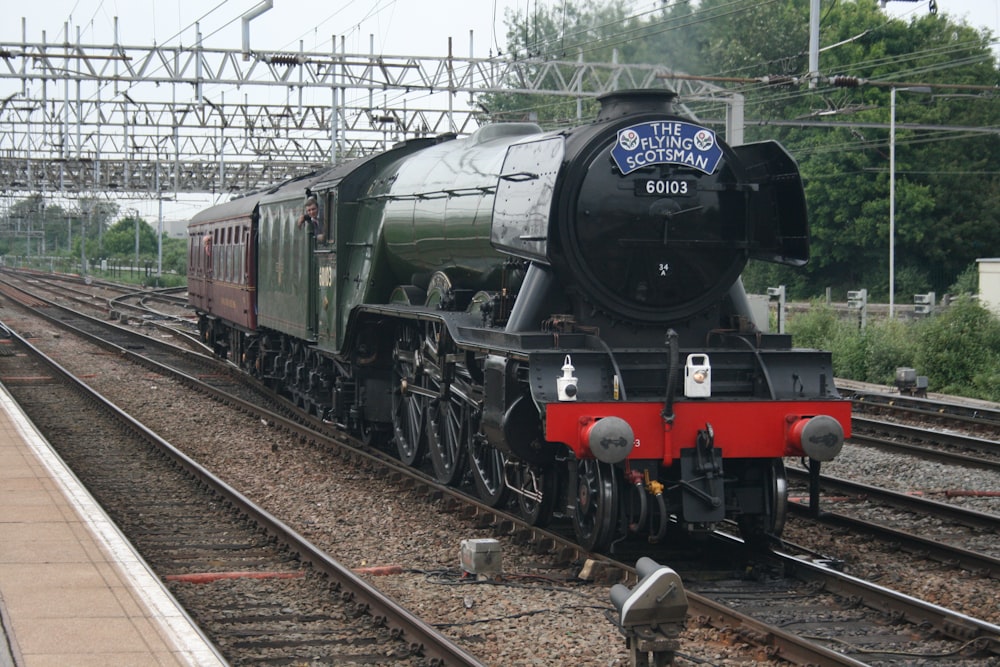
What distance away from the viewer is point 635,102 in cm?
836

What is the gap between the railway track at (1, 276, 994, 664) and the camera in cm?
581

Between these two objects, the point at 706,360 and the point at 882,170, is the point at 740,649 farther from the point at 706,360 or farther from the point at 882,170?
the point at 882,170

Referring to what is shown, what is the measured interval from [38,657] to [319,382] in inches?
385

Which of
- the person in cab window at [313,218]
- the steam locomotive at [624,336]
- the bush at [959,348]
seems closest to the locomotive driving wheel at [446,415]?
the steam locomotive at [624,336]

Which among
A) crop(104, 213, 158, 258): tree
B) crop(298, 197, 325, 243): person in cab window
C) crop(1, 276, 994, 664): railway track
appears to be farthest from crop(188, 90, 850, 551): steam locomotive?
crop(104, 213, 158, 258): tree

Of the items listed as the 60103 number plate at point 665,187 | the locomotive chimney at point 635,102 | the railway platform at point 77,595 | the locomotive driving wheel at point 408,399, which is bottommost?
the railway platform at point 77,595

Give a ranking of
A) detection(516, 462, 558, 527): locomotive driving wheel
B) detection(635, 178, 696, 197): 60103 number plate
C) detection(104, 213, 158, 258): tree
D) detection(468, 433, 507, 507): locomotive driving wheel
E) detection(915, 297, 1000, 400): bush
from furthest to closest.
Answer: detection(104, 213, 158, 258): tree, detection(915, 297, 1000, 400): bush, detection(468, 433, 507, 507): locomotive driving wheel, detection(516, 462, 558, 527): locomotive driving wheel, detection(635, 178, 696, 197): 60103 number plate

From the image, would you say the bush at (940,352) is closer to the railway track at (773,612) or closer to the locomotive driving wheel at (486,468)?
the locomotive driving wheel at (486,468)

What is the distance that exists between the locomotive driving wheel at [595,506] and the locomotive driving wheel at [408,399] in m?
3.23

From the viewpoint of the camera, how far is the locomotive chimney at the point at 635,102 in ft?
27.3

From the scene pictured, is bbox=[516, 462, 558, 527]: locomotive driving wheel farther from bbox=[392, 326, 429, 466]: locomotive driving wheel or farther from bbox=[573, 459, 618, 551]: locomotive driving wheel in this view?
bbox=[392, 326, 429, 466]: locomotive driving wheel

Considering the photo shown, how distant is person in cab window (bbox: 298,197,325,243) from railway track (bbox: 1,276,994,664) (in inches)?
224

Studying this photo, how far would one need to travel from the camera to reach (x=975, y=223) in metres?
43.9

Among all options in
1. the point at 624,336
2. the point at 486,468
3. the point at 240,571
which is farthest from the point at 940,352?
the point at 240,571
